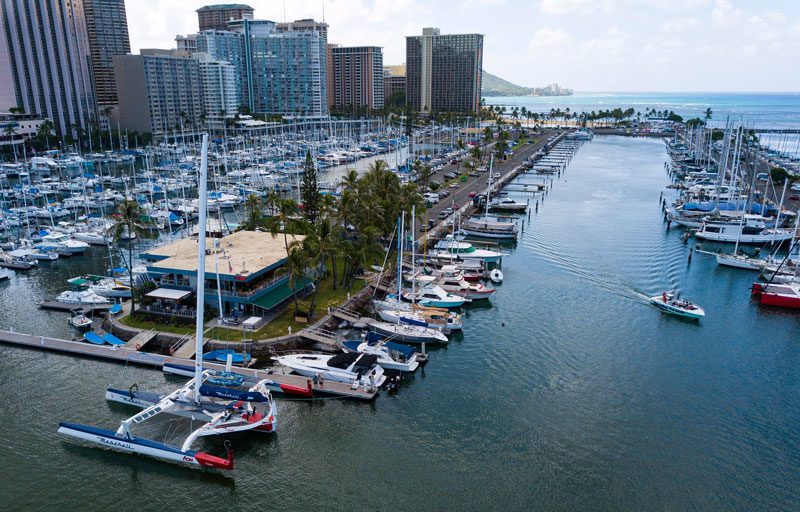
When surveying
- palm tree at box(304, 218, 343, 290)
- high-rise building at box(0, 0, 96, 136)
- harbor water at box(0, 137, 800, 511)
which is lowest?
harbor water at box(0, 137, 800, 511)

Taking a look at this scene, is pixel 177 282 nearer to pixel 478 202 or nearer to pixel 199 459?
pixel 199 459

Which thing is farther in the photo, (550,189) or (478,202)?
(550,189)

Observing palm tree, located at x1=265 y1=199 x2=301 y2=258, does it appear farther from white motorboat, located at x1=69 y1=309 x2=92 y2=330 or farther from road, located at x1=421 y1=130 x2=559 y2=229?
road, located at x1=421 y1=130 x2=559 y2=229

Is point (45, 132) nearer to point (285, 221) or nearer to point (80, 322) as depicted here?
point (80, 322)

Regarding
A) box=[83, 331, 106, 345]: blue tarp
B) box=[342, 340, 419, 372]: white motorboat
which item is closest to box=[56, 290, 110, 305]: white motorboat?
box=[83, 331, 106, 345]: blue tarp

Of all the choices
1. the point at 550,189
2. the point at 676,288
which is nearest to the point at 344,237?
the point at 676,288

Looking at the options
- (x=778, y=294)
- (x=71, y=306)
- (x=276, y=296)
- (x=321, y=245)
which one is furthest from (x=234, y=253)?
(x=778, y=294)

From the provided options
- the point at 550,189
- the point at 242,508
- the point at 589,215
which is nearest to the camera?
the point at 242,508
